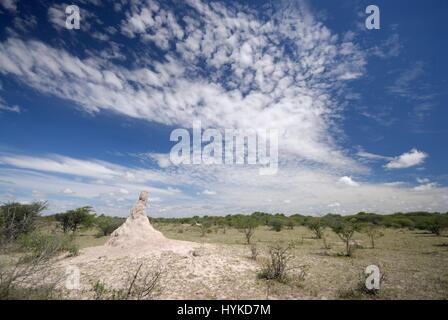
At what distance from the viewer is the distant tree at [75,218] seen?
24516mm

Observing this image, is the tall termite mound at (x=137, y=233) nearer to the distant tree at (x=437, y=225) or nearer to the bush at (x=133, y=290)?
the bush at (x=133, y=290)

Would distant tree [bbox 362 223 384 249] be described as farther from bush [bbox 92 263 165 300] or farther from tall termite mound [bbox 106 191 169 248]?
bush [bbox 92 263 165 300]

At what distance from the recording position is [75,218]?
81.3 ft

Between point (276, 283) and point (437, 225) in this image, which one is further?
point (437, 225)

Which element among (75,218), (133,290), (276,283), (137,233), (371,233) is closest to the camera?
(133,290)

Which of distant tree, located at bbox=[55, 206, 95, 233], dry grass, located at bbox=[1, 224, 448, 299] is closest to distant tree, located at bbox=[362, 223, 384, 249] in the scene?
dry grass, located at bbox=[1, 224, 448, 299]

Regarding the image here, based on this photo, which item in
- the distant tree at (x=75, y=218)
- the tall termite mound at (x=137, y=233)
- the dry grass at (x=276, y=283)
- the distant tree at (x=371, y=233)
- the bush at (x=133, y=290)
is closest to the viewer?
the bush at (x=133, y=290)

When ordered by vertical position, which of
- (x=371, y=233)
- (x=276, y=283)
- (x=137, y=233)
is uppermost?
(x=137, y=233)

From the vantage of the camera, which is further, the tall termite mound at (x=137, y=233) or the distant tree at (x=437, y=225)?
the distant tree at (x=437, y=225)

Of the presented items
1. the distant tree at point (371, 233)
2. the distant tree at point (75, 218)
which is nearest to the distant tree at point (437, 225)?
the distant tree at point (371, 233)

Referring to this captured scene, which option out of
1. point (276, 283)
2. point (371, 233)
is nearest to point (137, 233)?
point (276, 283)

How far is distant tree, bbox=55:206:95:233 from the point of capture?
24.5m

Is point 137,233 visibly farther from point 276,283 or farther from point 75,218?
point 75,218
